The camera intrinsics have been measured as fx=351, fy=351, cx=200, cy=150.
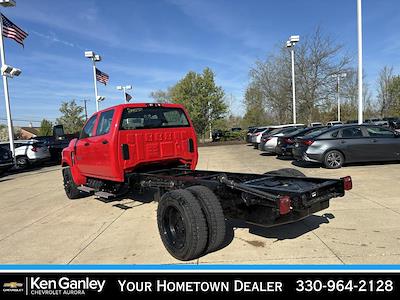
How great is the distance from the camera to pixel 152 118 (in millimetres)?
6801

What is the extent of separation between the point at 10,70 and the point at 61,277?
20.0 metres

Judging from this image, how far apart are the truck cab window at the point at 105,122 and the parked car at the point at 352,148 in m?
7.20

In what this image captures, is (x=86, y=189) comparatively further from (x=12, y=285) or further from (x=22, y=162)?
(x=22, y=162)

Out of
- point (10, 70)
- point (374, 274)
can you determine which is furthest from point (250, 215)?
point (10, 70)

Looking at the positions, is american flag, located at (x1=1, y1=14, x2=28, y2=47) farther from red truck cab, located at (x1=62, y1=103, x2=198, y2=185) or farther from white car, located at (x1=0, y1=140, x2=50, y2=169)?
red truck cab, located at (x1=62, y1=103, x2=198, y2=185)

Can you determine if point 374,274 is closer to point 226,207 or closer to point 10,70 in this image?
point 226,207

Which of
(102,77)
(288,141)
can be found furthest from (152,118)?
(102,77)

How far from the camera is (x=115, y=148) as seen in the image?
20.2 feet

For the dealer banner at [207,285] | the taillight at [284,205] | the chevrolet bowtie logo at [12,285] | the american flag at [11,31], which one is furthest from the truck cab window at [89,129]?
the american flag at [11,31]

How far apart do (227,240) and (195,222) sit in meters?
1.06

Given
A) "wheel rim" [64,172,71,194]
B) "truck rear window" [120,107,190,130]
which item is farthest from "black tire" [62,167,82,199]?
"truck rear window" [120,107,190,130]

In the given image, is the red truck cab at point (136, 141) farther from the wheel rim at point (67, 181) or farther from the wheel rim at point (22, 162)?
the wheel rim at point (22, 162)

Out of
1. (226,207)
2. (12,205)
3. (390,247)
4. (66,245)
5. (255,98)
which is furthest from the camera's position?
(255,98)

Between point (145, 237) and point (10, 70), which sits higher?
point (10, 70)
